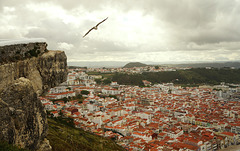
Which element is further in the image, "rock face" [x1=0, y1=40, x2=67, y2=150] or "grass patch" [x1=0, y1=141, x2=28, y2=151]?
"rock face" [x1=0, y1=40, x2=67, y2=150]

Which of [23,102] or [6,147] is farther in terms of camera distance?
[23,102]

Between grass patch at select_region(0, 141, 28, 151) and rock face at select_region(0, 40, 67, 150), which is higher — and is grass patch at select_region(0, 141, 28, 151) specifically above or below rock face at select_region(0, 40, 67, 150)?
below

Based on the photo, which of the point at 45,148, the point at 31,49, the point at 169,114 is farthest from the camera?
the point at 169,114

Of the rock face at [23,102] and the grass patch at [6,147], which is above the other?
the rock face at [23,102]

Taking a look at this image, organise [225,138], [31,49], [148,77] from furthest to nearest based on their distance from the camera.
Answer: [148,77] < [225,138] < [31,49]

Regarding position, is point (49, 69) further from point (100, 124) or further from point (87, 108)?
point (87, 108)

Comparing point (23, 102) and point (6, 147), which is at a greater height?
point (23, 102)

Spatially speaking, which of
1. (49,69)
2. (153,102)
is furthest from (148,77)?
(49,69)

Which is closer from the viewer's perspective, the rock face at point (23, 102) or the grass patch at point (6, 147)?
the grass patch at point (6, 147)
